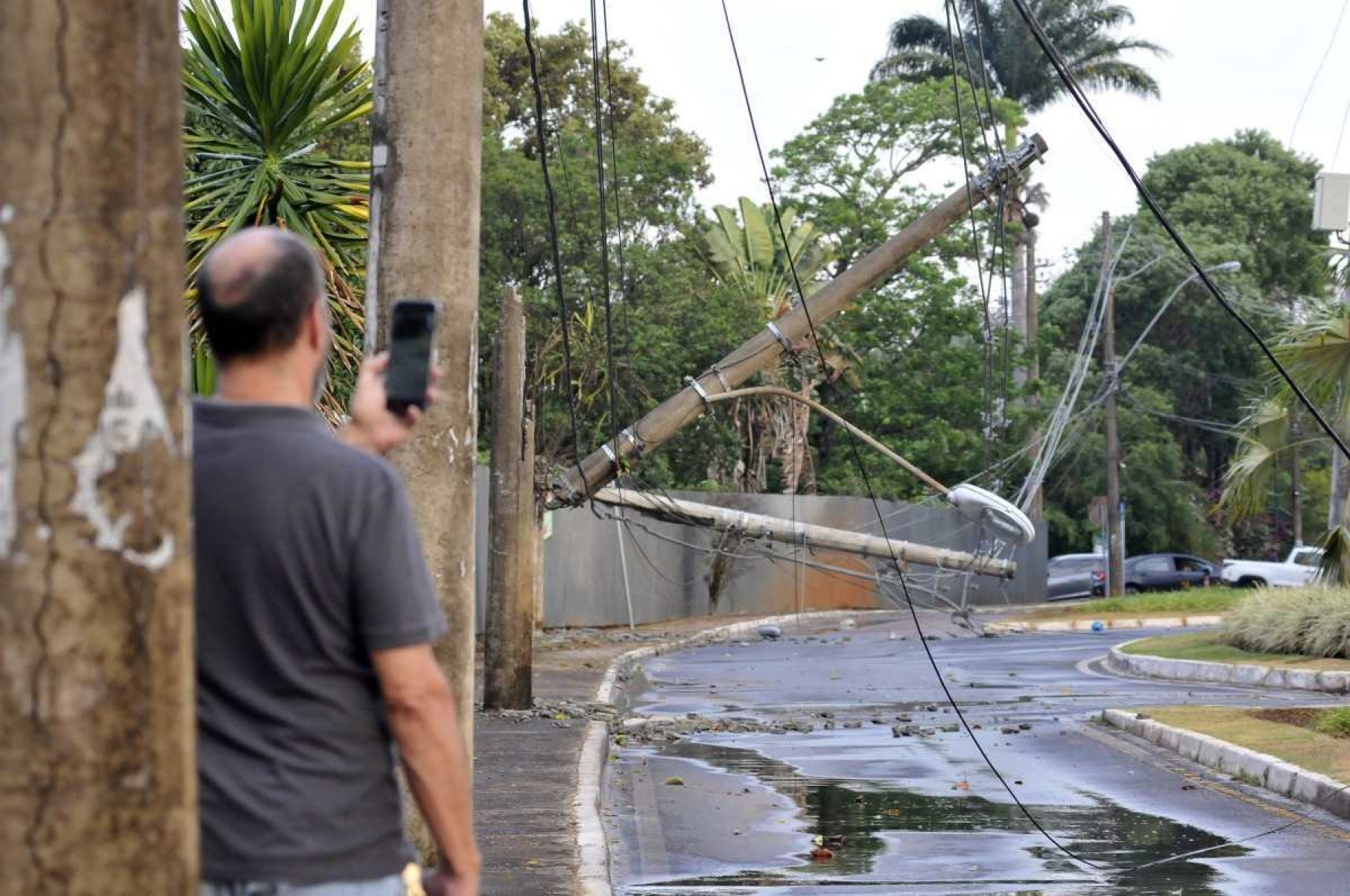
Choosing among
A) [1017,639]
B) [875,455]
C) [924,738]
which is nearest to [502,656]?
[924,738]

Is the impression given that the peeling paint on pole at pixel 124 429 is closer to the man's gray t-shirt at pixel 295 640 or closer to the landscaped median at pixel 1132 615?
the man's gray t-shirt at pixel 295 640

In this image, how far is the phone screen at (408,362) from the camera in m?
3.22

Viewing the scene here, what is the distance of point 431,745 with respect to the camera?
285 centimetres

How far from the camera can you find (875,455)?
153 ft

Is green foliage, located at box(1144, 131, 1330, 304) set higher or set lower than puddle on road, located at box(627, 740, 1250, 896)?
higher

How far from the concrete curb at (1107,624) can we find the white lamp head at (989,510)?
9750mm

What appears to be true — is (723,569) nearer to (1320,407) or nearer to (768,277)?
(768,277)

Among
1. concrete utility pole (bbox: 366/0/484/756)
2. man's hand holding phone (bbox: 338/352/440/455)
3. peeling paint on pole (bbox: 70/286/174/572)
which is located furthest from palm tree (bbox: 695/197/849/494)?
peeling paint on pole (bbox: 70/286/174/572)

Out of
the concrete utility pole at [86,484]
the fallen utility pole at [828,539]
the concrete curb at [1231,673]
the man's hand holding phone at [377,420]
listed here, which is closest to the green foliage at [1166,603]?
the fallen utility pole at [828,539]

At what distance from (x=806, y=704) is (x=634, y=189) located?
23.8m

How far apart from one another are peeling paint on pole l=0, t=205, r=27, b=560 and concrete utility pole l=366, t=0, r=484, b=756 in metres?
3.71

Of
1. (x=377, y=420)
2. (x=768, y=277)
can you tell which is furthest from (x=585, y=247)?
(x=377, y=420)

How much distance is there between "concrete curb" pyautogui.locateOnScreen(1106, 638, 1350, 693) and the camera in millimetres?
18531

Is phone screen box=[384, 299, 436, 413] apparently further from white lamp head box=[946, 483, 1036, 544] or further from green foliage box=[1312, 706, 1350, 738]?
white lamp head box=[946, 483, 1036, 544]
